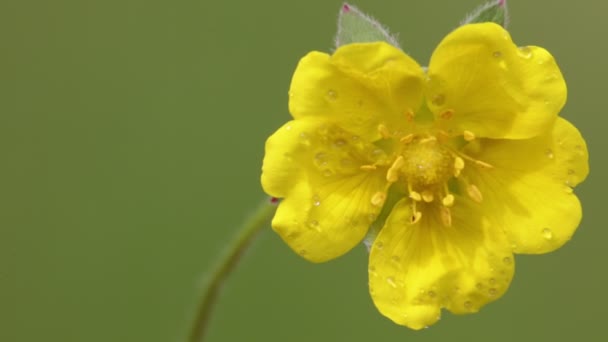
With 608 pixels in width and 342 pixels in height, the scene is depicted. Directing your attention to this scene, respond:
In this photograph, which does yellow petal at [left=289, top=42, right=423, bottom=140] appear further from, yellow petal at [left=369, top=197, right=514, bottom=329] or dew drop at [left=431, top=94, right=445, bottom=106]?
yellow petal at [left=369, top=197, right=514, bottom=329]

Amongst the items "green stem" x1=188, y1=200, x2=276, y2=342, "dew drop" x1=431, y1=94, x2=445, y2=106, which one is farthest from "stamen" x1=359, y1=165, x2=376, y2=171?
"green stem" x1=188, y1=200, x2=276, y2=342

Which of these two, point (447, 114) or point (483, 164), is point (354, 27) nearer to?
point (447, 114)

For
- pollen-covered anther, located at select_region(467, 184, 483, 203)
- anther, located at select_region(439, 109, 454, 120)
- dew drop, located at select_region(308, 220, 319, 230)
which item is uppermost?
anther, located at select_region(439, 109, 454, 120)

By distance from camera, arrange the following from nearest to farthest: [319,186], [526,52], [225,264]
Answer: [526,52] → [319,186] → [225,264]

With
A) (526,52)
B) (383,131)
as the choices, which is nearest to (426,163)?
(383,131)

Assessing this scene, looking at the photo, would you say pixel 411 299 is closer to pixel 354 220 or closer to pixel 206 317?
pixel 354 220

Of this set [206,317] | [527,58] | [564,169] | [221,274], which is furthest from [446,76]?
[206,317]
